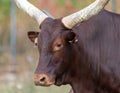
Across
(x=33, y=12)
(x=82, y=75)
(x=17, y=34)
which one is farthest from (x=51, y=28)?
(x=17, y=34)

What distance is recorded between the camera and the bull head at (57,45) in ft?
34.6

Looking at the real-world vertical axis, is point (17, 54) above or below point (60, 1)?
below

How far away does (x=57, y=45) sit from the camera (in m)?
10.6

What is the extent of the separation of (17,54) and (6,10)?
2293 millimetres

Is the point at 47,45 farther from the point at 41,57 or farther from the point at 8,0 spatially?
the point at 8,0

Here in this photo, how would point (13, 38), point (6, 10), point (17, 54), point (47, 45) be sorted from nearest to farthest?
point (47, 45) < point (13, 38) < point (17, 54) < point (6, 10)

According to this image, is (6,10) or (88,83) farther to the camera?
(6,10)

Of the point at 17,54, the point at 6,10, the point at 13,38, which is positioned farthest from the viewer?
the point at 6,10

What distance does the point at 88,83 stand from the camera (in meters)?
11.0

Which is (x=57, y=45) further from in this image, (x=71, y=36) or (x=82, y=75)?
(x=82, y=75)

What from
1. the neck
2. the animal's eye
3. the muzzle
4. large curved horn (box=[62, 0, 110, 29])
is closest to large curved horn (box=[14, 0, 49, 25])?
large curved horn (box=[62, 0, 110, 29])

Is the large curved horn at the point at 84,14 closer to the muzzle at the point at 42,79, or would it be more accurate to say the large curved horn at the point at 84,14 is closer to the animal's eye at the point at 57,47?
the animal's eye at the point at 57,47

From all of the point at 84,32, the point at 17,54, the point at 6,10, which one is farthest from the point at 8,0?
the point at 84,32

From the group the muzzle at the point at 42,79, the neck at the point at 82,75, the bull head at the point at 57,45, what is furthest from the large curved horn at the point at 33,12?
the muzzle at the point at 42,79
